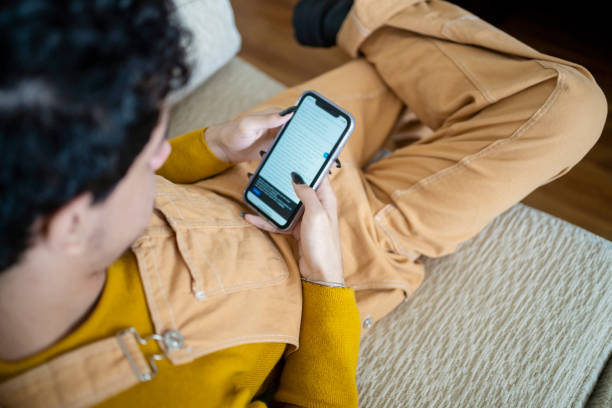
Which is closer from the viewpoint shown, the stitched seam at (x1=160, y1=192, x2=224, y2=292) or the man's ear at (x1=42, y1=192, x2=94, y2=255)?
the man's ear at (x1=42, y1=192, x2=94, y2=255)

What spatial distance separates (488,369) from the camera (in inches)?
26.8

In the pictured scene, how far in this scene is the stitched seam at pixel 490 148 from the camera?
2.17ft

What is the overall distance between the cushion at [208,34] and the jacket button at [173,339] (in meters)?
0.73

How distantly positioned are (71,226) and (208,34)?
2.94 feet

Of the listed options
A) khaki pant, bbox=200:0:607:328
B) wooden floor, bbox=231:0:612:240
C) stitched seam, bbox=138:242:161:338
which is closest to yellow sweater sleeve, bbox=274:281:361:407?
khaki pant, bbox=200:0:607:328

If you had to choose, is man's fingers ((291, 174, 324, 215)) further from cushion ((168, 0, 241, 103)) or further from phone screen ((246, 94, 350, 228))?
cushion ((168, 0, 241, 103))

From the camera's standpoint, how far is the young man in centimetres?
30

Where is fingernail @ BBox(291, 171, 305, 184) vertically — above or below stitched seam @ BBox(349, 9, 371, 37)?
below

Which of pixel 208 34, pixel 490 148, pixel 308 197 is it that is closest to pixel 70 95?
pixel 308 197

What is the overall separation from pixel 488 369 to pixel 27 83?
2.43ft

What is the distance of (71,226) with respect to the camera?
1.14 ft

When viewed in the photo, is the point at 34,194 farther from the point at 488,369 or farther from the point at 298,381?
the point at 488,369

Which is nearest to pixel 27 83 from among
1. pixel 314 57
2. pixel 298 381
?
pixel 298 381

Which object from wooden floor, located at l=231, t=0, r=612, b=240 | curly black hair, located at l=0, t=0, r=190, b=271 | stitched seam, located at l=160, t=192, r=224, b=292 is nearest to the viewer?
curly black hair, located at l=0, t=0, r=190, b=271
